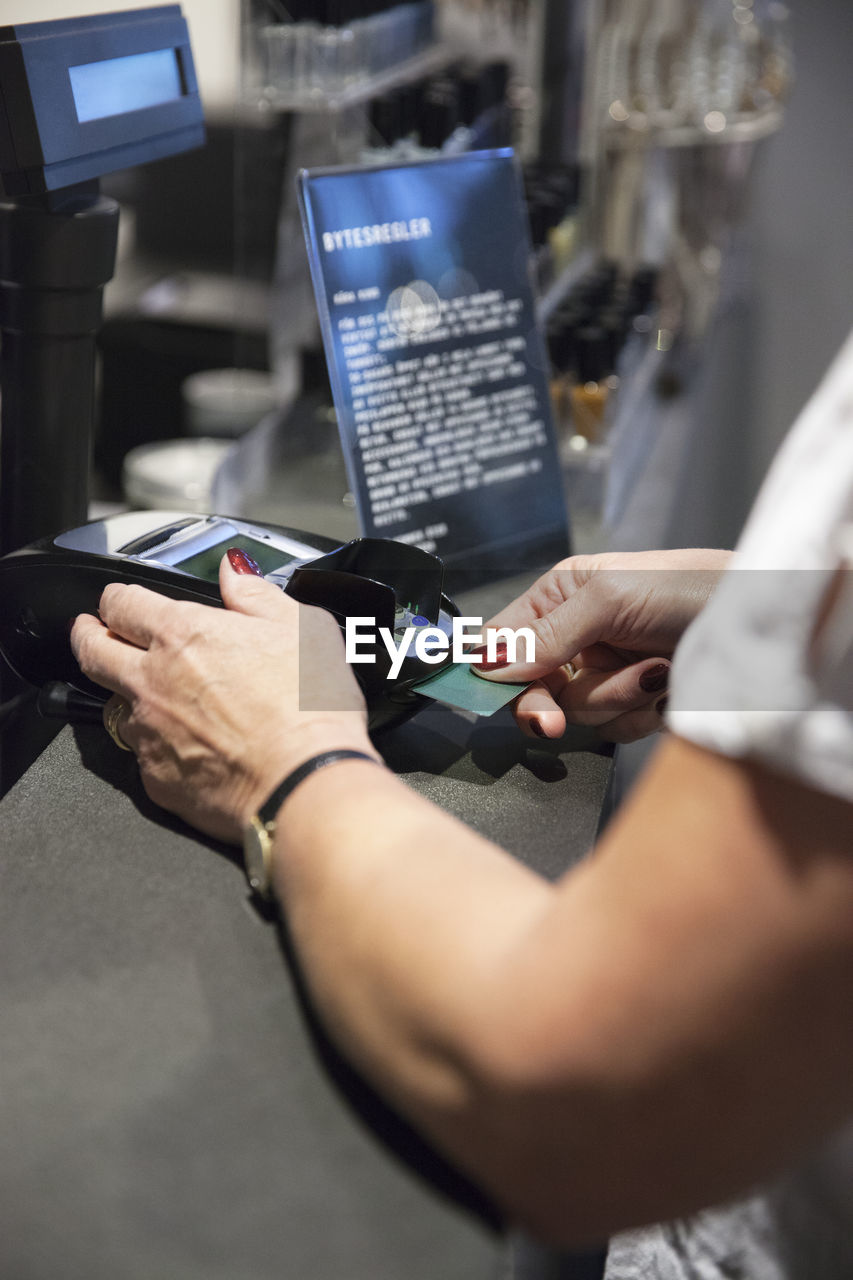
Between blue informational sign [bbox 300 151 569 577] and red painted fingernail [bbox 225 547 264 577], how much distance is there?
0.24 metres

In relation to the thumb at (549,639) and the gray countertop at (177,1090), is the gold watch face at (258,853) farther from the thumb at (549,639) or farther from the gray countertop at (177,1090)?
the thumb at (549,639)

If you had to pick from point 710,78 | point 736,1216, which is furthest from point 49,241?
point 710,78

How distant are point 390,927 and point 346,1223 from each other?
0.38ft

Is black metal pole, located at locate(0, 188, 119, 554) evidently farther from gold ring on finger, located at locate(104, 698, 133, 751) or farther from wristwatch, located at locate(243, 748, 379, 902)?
wristwatch, located at locate(243, 748, 379, 902)

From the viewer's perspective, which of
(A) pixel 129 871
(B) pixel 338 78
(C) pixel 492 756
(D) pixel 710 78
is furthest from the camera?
(D) pixel 710 78

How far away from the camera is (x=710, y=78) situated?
2316mm

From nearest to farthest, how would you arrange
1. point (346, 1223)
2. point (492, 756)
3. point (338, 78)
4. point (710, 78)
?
point (346, 1223) → point (492, 756) → point (338, 78) → point (710, 78)

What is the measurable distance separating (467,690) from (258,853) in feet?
0.66

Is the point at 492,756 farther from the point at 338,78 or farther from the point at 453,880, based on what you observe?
the point at 338,78

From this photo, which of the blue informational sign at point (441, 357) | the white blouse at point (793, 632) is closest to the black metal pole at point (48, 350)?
the blue informational sign at point (441, 357)

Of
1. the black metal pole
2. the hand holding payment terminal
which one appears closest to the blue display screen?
the black metal pole

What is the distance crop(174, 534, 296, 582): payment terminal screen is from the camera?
76 centimetres

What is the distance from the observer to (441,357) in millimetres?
1060

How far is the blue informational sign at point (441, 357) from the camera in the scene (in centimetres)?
98
